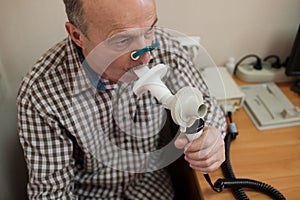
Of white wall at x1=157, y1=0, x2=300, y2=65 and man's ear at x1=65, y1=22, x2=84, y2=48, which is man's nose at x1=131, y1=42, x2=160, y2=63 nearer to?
man's ear at x1=65, y1=22, x2=84, y2=48

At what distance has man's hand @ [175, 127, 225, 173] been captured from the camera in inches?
32.5

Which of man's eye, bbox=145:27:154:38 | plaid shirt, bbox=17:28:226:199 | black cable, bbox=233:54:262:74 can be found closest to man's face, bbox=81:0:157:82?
man's eye, bbox=145:27:154:38

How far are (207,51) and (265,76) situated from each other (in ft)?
0.88

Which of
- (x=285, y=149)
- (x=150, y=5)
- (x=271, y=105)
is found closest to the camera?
(x=150, y=5)

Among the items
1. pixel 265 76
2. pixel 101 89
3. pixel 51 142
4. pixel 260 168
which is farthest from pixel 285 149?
pixel 51 142

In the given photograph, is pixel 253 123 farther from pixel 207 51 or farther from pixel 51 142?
pixel 51 142

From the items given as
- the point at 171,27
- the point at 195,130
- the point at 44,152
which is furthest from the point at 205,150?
the point at 171,27

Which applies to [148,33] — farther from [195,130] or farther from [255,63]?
[255,63]

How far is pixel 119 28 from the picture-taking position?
2.40 ft

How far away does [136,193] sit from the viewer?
115 centimetres

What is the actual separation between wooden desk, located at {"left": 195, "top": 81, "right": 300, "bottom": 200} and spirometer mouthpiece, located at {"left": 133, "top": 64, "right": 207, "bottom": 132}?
365mm

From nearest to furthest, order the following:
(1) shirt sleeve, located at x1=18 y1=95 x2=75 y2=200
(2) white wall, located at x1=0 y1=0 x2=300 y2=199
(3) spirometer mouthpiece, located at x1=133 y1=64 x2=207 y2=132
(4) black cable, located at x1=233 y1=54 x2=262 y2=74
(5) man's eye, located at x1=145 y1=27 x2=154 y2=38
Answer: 1. (3) spirometer mouthpiece, located at x1=133 y1=64 x2=207 y2=132
2. (5) man's eye, located at x1=145 y1=27 x2=154 y2=38
3. (1) shirt sleeve, located at x1=18 y1=95 x2=75 y2=200
4. (2) white wall, located at x1=0 y1=0 x2=300 y2=199
5. (4) black cable, located at x1=233 y1=54 x2=262 y2=74

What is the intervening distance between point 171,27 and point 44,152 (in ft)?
2.20

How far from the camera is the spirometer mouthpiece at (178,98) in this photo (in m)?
0.66
